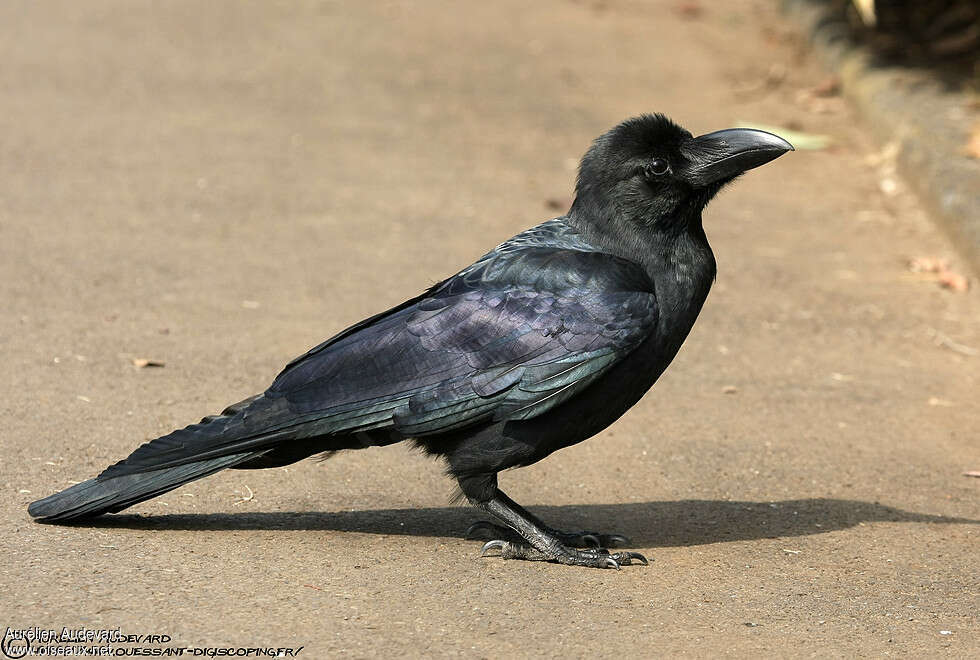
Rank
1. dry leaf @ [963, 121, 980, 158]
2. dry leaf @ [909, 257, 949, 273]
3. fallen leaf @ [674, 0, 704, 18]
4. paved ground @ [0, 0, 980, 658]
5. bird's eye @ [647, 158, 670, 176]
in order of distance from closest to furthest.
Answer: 1. paved ground @ [0, 0, 980, 658]
2. bird's eye @ [647, 158, 670, 176]
3. dry leaf @ [909, 257, 949, 273]
4. dry leaf @ [963, 121, 980, 158]
5. fallen leaf @ [674, 0, 704, 18]

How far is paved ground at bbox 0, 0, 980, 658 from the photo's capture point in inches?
152

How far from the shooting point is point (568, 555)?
4.25m

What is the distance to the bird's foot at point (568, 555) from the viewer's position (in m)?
4.23

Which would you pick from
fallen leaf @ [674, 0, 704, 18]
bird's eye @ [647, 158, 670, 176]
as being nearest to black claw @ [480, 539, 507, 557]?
bird's eye @ [647, 158, 670, 176]

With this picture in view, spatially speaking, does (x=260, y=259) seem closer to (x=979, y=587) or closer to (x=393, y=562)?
(x=393, y=562)

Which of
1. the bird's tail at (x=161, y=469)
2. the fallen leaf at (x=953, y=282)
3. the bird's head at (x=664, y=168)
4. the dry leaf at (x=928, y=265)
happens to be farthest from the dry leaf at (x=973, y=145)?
the bird's tail at (x=161, y=469)

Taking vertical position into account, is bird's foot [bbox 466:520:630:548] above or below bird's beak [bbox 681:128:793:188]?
below

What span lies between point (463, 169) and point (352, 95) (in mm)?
1679

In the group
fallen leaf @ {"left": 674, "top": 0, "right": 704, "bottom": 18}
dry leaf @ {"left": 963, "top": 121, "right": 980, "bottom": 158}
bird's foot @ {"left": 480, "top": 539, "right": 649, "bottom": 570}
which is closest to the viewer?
bird's foot @ {"left": 480, "top": 539, "right": 649, "bottom": 570}

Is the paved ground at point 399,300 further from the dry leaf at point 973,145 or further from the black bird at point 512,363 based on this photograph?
the dry leaf at point 973,145

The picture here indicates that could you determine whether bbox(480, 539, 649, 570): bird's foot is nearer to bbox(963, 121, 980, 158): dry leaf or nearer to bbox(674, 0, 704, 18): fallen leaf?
bbox(963, 121, 980, 158): dry leaf

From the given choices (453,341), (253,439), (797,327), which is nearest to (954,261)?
(797,327)

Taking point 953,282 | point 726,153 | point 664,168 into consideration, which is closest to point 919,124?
point 953,282

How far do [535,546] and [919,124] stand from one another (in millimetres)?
5744
